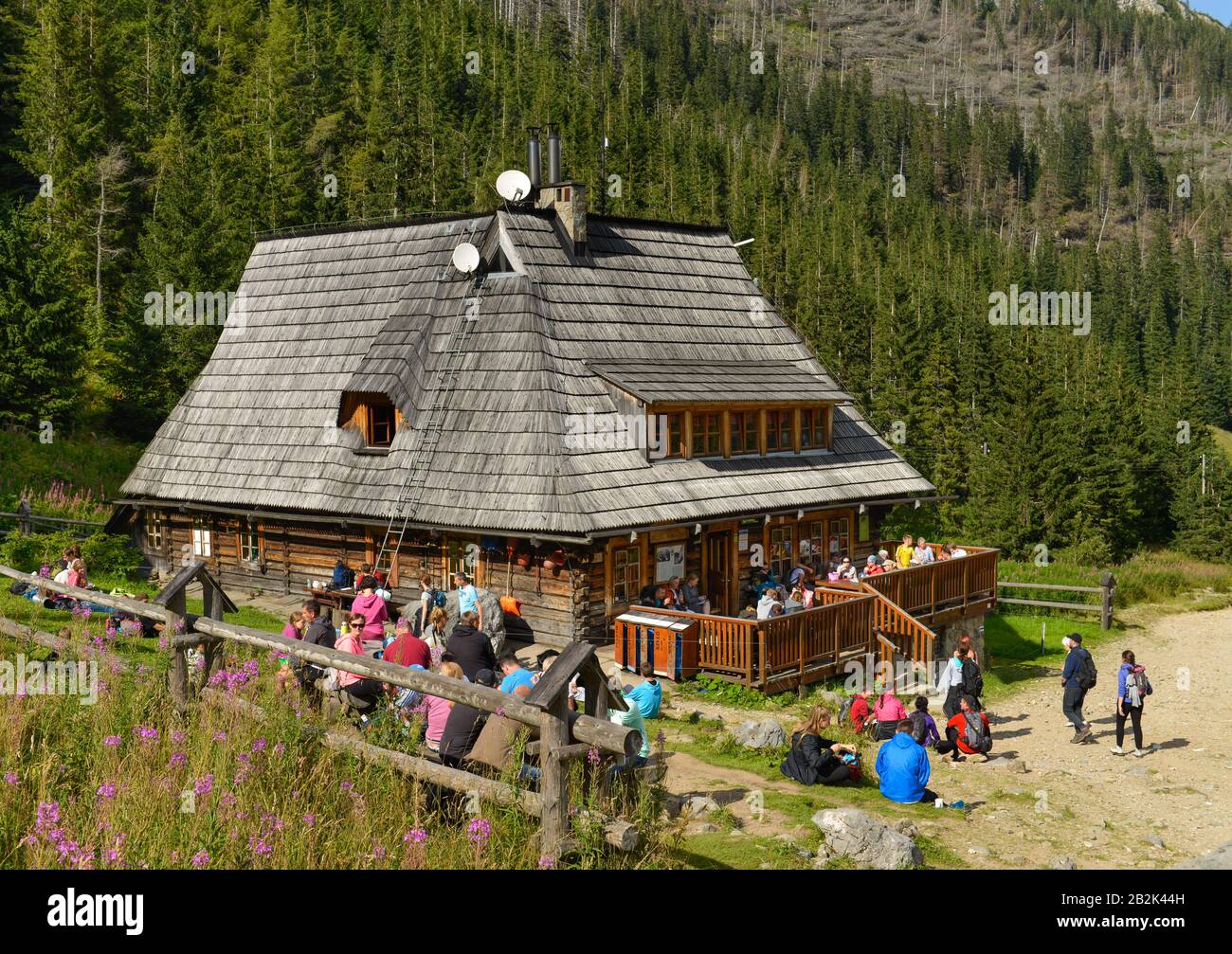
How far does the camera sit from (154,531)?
27.3 meters

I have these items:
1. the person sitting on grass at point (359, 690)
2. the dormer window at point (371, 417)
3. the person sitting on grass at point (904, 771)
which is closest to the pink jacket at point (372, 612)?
the dormer window at point (371, 417)

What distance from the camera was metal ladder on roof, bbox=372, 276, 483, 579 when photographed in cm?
2194

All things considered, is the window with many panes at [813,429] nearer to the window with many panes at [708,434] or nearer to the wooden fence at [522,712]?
the window with many panes at [708,434]

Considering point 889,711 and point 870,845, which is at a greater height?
point 870,845

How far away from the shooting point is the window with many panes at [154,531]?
89.1 feet

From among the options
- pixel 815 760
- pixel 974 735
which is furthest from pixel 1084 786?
pixel 815 760

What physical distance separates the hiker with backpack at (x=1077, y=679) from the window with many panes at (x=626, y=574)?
7.71 metres

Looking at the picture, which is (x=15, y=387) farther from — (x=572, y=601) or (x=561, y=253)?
(x=572, y=601)

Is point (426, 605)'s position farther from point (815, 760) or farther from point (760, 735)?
point (815, 760)

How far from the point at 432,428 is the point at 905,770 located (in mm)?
12576

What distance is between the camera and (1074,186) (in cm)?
18288

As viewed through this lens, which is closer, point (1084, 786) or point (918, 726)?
point (918, 726)

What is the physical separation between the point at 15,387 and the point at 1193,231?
188437 mm
